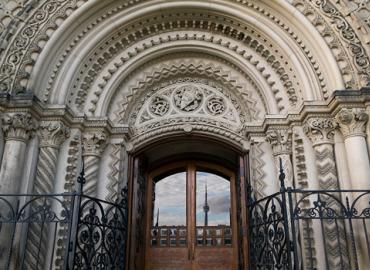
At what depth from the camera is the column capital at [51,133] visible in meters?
6.20

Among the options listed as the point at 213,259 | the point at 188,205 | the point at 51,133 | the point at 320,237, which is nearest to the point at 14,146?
the point at 51,133

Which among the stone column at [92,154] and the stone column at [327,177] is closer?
the stone column at [327,177]

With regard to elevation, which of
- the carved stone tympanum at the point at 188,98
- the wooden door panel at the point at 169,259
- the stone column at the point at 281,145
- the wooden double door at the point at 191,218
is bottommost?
the wooden door panel at the point at 169,259

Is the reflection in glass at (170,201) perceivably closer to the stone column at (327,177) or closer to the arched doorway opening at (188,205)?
the arched doorway opening at (188,205)

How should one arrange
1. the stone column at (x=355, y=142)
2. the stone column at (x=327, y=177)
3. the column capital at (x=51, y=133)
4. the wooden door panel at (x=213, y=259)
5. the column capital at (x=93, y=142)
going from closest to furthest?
the stone column at (x=327, y=177), the stone column at (x=355, y=142), the column capital at (x=51, y=133), the column capital at (x=93, y=142), the wooden door panel at (x=213, y=259)

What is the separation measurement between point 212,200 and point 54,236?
3142 mm

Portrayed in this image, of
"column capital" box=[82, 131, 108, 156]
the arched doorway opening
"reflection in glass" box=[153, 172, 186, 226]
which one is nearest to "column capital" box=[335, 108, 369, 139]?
the arched doorway opening

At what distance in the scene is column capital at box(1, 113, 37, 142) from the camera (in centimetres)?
590

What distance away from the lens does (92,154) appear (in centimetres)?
654

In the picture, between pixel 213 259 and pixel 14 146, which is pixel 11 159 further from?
pixel 213 259

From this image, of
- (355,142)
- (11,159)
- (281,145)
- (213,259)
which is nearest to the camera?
(355,142)

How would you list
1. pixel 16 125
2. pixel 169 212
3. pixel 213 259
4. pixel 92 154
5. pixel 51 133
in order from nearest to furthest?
pixel 16 125 → pixel 51 133 → pixel 92 154 → pixel 213 259 → pixel 169 212

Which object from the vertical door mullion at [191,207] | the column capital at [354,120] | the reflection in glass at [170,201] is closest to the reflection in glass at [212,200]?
the vertical door mullion at [191,207]

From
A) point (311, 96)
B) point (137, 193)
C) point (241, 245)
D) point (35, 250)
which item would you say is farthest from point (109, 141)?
point (311, 96)
